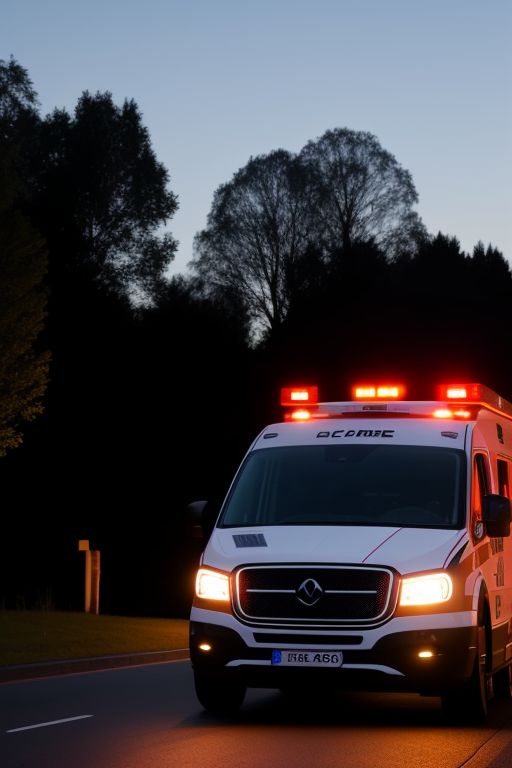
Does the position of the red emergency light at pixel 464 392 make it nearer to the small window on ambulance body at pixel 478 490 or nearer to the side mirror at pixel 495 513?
the small window on ambulance body at pixel 478 490

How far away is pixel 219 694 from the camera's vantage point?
42.1ft

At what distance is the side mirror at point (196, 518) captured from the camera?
44.8 feet

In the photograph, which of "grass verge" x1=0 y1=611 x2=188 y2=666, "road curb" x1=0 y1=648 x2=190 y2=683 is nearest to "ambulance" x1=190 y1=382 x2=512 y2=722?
"road curb" x1=0 y1=648 x2=190 y2=683

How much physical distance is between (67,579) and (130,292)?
25530 mm

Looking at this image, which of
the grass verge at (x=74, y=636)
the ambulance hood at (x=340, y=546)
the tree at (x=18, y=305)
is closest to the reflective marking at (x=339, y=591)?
the ambulance hood at (x=340, y=546)

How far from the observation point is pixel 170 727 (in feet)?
41.1

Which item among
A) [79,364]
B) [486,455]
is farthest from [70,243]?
[486,455]

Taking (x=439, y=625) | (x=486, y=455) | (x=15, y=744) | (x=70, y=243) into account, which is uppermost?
(x=70, y=243)

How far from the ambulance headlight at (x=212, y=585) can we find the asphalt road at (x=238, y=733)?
102 cm

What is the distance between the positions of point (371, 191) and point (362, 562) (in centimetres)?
7576

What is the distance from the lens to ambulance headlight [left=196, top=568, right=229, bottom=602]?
1227 centimetres

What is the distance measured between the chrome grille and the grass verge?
712 cm

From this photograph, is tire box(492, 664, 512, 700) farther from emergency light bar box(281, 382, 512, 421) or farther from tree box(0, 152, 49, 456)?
tree box(0, 152, 49, 456)

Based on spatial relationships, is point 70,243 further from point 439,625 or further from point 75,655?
point 439,625
